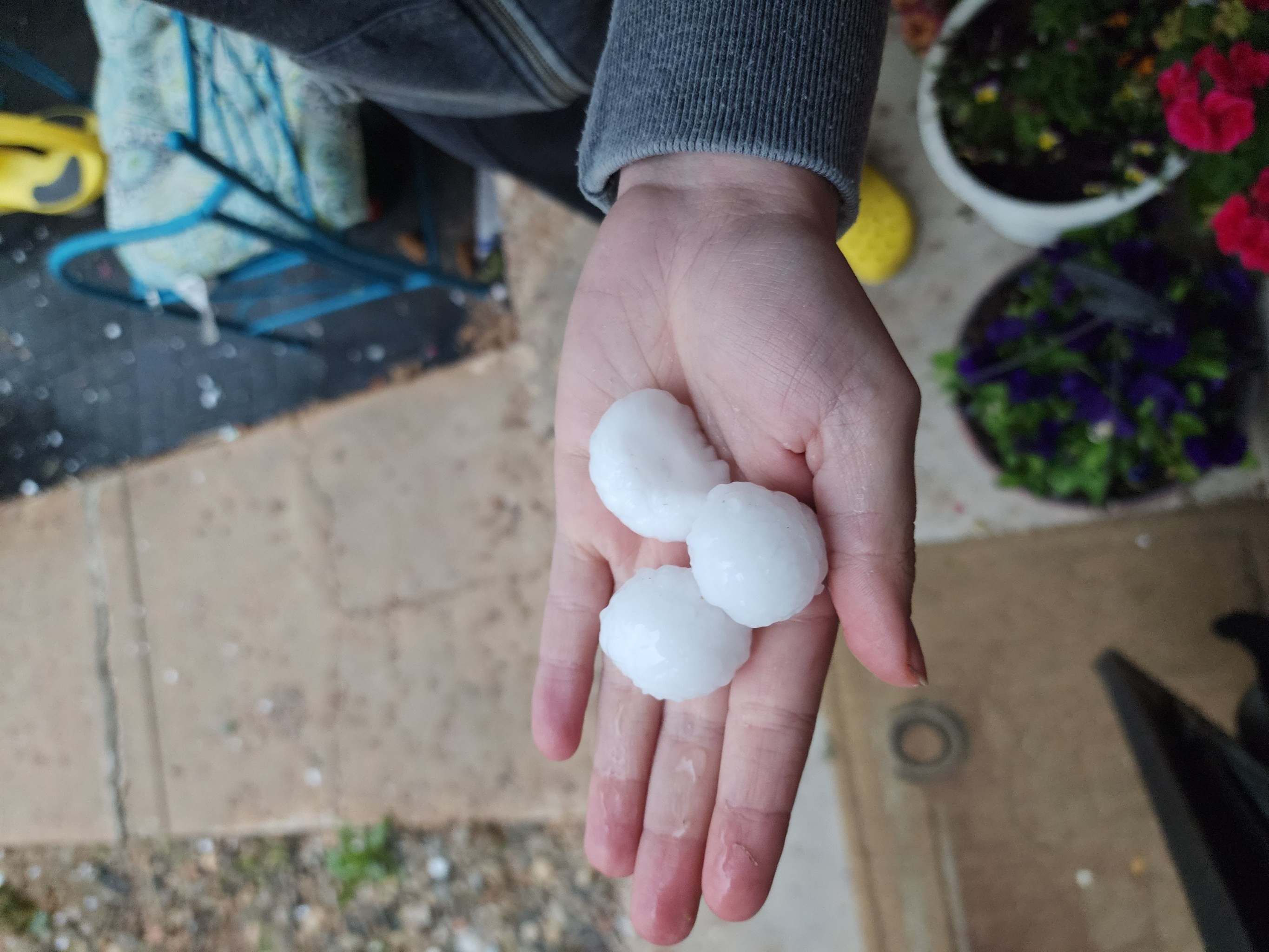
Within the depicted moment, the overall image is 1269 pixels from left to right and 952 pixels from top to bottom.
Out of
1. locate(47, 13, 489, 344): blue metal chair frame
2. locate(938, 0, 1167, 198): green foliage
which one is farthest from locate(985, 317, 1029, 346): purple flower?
locate(47, 13, 489, 344): blue metal chair frame

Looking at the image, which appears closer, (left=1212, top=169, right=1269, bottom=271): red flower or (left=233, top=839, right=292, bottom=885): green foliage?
(left=1212, top=169, right=1269, bottom=271): red flower

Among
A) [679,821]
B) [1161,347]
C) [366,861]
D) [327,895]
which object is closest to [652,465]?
[679,821]

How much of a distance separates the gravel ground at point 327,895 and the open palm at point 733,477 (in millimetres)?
752

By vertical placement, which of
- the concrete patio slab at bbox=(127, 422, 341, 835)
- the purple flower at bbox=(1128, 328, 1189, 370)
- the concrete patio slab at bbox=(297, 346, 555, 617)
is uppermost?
the purple flower at bbox=(1128, 328, 1189, 370)

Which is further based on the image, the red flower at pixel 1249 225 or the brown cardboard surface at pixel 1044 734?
the brown cardboard surface at pixel 1044 734

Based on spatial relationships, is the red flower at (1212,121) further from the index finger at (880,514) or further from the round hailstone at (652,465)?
the round hailstone at (652,465)

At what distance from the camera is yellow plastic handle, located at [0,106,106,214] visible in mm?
1345

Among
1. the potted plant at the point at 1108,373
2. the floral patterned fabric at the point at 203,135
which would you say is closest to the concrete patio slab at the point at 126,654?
the floral patterned fabric at the point at 203,135

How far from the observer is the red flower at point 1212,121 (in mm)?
904

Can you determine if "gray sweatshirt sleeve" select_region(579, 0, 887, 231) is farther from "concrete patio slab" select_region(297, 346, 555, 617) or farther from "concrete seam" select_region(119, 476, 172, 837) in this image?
"concrete seam" select_region(119, 476, 172, 837)

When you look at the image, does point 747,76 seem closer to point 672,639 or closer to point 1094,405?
point 672,639

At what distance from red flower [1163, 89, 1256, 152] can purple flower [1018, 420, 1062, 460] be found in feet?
1.60

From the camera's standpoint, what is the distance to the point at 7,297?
54.9 inches

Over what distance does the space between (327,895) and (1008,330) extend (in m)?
1.75
